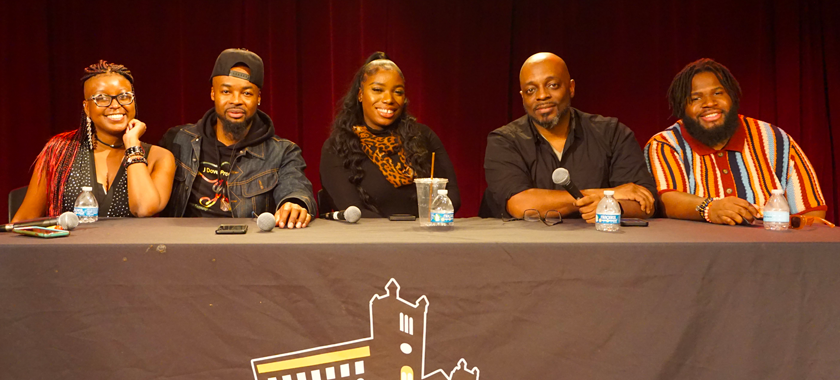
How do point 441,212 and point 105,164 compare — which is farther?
point 105,164

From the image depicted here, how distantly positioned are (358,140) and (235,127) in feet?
2.12

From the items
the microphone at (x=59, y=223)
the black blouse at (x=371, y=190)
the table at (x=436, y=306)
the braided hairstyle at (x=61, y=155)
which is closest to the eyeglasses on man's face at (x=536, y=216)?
the table at (x=436, y=306)

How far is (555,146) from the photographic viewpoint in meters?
2.79

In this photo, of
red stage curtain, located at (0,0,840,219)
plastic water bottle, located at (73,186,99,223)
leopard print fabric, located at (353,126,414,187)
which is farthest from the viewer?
red stage curtain, located at (0,0,840,219)

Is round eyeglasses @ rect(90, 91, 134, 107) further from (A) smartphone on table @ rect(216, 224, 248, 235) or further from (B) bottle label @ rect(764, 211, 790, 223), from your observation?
(B) bottle label @ rect(764, 211, 790, 223)

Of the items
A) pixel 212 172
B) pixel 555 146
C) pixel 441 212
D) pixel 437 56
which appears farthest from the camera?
pixel 437 56

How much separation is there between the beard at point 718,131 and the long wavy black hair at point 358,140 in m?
1.45

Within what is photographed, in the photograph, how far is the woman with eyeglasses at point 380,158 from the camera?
111 inches

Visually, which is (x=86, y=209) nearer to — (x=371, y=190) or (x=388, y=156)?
(x=371, y=190)

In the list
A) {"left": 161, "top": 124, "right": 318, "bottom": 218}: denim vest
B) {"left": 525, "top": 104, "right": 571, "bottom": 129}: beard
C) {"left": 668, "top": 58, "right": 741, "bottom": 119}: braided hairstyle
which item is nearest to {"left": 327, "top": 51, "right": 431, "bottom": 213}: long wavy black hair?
{"left": 161, "top": 124, "right": 318, "bottom": 218}: denim vest

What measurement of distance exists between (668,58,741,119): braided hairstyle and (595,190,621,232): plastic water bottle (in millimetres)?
1380

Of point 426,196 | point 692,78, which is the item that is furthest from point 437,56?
point 426,196

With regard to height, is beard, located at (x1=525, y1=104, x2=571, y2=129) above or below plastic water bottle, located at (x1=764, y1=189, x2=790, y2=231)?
above

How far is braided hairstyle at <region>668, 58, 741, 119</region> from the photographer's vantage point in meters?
2.83
